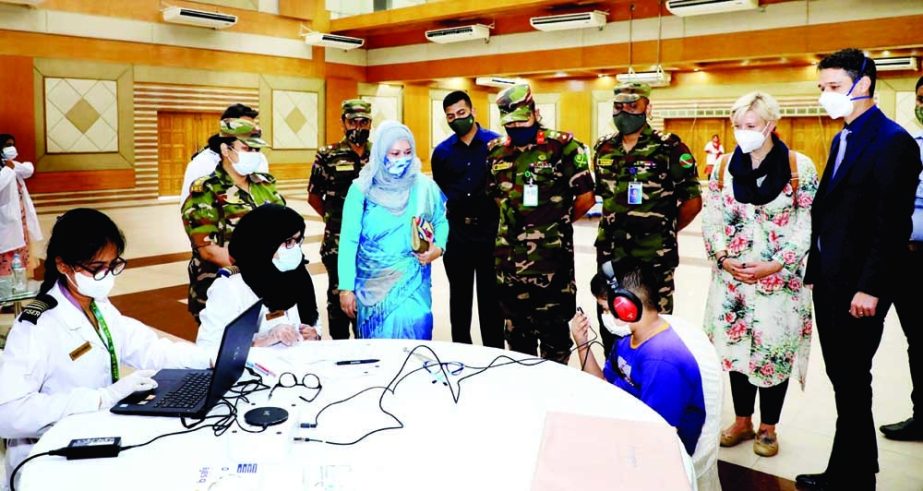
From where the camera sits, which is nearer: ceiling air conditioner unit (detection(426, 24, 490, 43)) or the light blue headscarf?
the light blue headscarf

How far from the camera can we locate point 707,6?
34.7 feet

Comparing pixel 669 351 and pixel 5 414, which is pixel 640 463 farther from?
pixel 5 414

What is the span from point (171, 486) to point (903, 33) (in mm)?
11168

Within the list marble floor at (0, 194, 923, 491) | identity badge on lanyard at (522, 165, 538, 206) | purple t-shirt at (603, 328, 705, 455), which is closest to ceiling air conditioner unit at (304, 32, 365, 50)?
marble floor at (0, 194, 923, 491)

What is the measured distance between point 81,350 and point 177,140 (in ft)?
42.5

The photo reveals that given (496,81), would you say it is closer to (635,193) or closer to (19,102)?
(19,102)

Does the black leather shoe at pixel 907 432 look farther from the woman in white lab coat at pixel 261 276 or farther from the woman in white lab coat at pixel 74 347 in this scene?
the woman in white lab coat at pixel 74 347

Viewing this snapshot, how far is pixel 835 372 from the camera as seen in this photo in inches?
100

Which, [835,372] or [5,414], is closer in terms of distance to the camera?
[5,414]

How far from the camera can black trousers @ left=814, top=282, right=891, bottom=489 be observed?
8.14 feet

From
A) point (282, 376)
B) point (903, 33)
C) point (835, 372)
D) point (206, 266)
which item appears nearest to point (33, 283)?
point (206, 266)

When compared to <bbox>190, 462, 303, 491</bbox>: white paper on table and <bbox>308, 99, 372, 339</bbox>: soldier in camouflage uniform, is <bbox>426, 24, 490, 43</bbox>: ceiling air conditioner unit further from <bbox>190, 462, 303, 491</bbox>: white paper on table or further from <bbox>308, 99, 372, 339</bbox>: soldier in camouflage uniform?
<bbox>190, 462, 303, 491</bbox>: white paper on table

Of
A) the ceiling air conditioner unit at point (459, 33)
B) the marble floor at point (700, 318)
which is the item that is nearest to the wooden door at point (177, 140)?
the marble floor at point (700, 318)

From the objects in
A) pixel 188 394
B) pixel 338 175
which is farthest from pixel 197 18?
pixel 188 394
